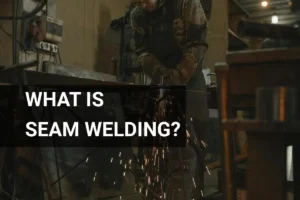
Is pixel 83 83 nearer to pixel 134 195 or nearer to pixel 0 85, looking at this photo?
pixel 0 85

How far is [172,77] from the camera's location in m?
1.90

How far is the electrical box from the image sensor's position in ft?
8.23

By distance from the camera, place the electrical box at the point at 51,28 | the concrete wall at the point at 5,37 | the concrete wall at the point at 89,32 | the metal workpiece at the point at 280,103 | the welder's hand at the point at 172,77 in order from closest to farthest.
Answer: the metal workpiece at the point at 280,103, the welder's hand at the point at 172,77, the concrete wall at the point at 5,37, the electrical box at the point at 51,28, the concrete wall at the point at 89,32

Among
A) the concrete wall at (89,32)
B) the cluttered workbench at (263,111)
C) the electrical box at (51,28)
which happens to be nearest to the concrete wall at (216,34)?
the concrete wall at (89,32)

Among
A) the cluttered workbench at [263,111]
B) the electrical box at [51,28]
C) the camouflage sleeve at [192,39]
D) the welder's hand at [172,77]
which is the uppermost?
the electrical box at [51,28]

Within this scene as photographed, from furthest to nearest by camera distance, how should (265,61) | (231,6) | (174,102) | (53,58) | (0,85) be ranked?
(231,6) < (53,58) < (174,102) < (0,85) < (265,61)

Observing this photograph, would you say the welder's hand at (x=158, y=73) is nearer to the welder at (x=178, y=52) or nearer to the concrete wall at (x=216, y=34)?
the welder at (x=178, y=52)

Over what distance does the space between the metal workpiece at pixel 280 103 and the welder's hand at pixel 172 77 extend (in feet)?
3.71

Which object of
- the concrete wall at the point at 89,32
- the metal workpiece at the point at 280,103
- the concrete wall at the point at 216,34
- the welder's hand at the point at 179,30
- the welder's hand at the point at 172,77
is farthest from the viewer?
the concrete wall at the point at 216,34

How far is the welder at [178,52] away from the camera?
1.92 m

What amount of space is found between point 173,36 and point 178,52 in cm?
9

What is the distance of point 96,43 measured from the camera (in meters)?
3.51

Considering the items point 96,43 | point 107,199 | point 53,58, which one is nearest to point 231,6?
point 96,43

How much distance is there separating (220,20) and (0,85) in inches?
116
